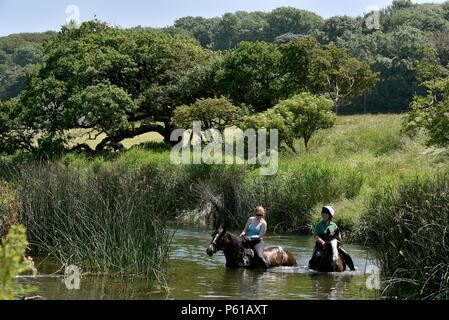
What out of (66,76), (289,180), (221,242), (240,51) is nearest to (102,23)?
(66,76)

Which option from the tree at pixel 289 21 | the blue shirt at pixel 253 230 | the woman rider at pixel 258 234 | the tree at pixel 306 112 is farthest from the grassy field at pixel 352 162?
the tree at pixel 289 21

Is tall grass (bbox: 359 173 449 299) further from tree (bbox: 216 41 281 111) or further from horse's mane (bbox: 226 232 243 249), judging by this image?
tree (bbox: 216 41 281 111)

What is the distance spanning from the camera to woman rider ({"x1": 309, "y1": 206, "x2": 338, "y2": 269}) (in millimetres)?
13211

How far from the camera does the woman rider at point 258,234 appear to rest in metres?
A: 13.9

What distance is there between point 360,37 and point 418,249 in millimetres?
67512

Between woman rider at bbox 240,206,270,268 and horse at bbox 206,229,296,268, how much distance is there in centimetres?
11

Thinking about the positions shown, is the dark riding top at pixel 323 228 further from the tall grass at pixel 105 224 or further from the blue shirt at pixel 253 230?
the tall grass at pixel 105 224

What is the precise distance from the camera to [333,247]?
13.2 metres

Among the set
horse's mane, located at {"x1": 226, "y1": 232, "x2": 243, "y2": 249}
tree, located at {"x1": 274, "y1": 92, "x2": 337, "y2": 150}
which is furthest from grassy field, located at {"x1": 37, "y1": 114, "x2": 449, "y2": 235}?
horse's mane, located at {"x1": 226, "y1": 232, "x2": 243, "y2": 249}

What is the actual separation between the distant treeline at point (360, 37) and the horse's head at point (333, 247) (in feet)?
40.6

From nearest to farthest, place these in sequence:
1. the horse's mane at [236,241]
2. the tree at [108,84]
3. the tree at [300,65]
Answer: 1. the horse's mane at [236,241]
2. the tree at [108,84]
3. the tree at [300,65]

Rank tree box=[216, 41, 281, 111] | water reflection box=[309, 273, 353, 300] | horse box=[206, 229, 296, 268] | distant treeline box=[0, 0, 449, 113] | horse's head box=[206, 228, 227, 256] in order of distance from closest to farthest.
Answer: water reflection box=[309, 273, 353, 300] → horse's head box=[206, 228, 227, 256] → horse box=[206, 229, 296, 268] → tree box=[216, 41, 281, 111] → distant treeline box=[0, 0, 449, 113]

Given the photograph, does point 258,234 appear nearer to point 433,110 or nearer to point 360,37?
point 433,110

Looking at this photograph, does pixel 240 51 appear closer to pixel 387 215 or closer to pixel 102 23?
pixel 102 23
